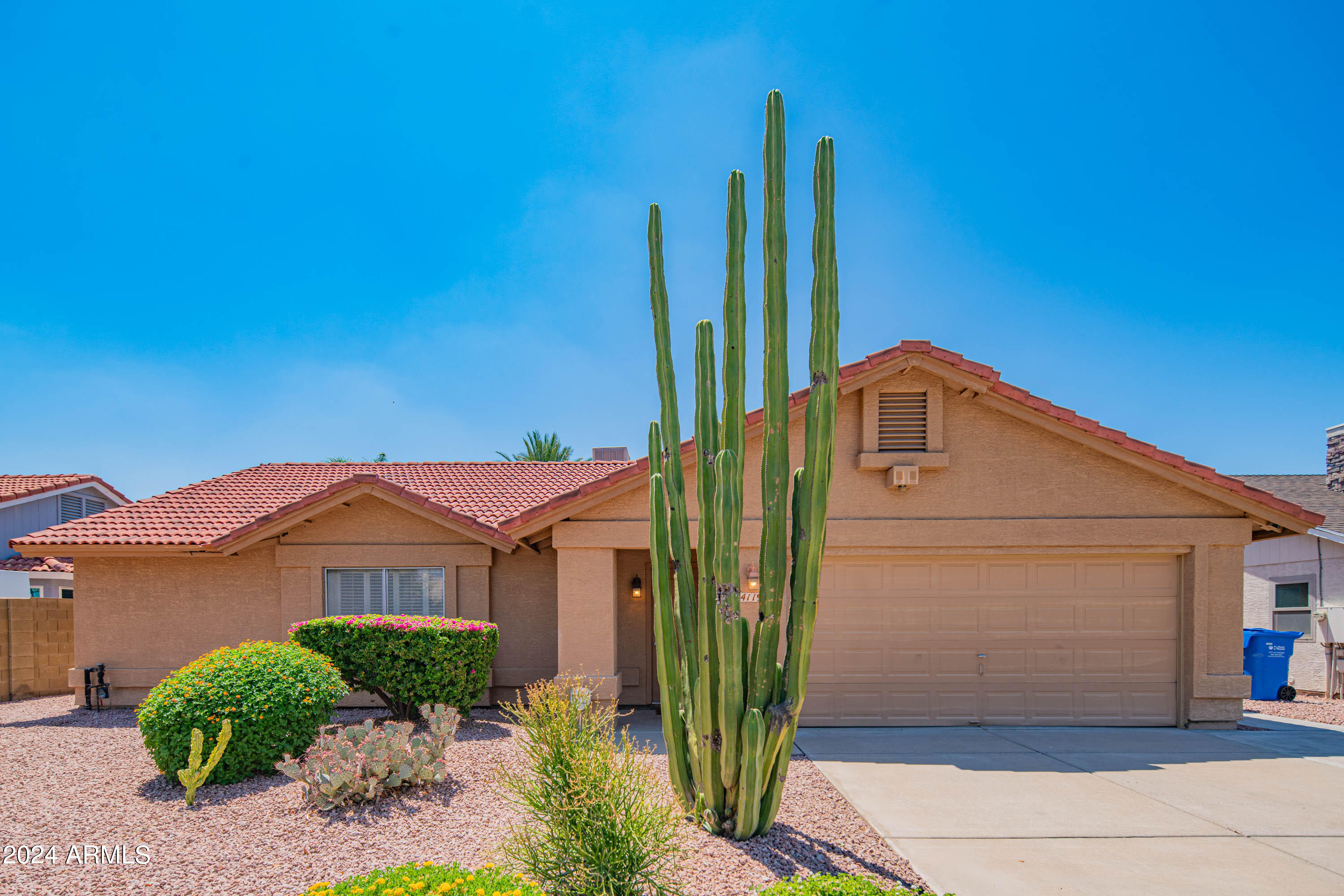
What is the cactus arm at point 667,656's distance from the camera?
518cm

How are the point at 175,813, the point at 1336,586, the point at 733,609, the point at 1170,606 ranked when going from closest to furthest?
the point at 733,609 → the point at 175,813 → the point at 1170,606 → the point at 1336,586

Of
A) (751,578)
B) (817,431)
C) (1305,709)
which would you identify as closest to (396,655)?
(751,578)

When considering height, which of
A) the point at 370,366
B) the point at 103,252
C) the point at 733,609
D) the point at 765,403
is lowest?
the point at 733,609

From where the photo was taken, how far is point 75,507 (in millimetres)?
22156

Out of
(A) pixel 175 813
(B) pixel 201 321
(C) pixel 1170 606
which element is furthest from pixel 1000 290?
(B) pixel 201 321

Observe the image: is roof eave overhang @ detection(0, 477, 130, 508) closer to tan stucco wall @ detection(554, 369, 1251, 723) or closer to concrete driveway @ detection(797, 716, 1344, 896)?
tan stucco wall @ detection(554, 369, 1251, 723)

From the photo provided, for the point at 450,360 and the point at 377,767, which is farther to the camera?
the point at 450,360

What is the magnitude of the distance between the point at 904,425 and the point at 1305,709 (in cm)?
927

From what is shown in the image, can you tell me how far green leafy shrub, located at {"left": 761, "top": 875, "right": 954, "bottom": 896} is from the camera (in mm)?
3479

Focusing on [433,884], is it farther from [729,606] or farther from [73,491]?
[73,491]

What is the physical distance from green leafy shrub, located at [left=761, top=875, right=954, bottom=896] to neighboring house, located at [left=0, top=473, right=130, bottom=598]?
62.3 ft

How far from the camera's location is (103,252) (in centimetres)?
1371

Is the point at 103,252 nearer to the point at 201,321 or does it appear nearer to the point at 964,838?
the point at 201,321

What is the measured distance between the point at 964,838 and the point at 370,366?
57.0ft
